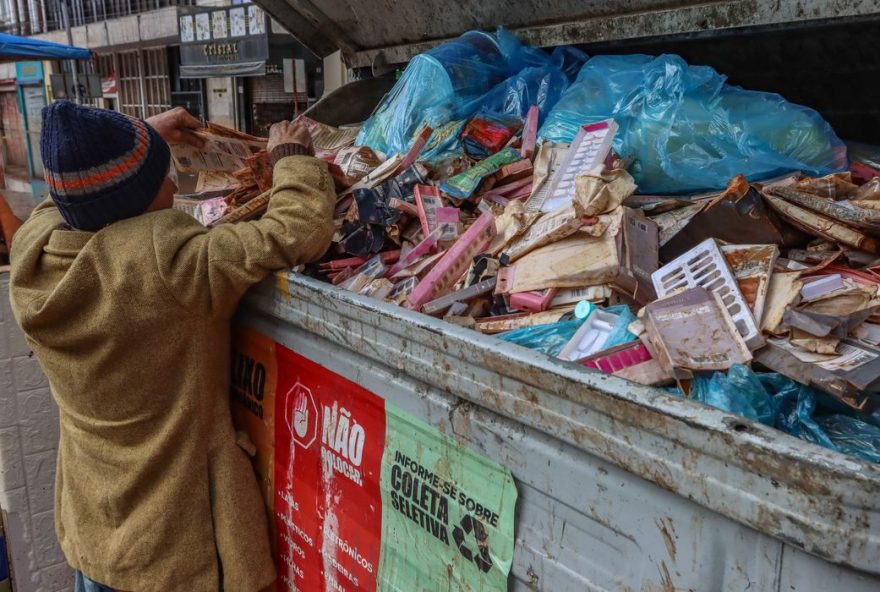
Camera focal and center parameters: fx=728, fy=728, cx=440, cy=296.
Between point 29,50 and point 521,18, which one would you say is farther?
point 29,50

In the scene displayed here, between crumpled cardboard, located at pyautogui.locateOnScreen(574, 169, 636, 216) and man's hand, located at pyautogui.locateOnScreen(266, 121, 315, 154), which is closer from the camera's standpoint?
crumpled cardboard, located at pyautogui.locateOnScreen(574, 169, 636, 216)

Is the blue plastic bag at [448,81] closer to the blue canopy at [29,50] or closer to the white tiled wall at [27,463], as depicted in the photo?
the white tiled wall at [27,463]

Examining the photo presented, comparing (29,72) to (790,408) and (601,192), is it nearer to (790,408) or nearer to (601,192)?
(601,192)

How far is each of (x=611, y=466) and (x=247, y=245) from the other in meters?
1.03

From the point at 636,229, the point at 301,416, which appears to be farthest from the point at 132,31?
the point at 636,229

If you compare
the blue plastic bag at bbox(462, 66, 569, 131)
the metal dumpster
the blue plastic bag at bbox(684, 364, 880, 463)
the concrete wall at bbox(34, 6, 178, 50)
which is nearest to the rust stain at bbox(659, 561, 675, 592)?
the metal dumpster

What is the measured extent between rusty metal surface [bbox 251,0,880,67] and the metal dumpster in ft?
4.69

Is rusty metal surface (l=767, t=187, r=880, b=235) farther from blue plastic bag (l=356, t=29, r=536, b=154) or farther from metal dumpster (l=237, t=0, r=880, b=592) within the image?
Answer: blue plastic bag (l=356, t=29, r=536, b=154)

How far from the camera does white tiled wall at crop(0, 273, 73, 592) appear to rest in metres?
2.55

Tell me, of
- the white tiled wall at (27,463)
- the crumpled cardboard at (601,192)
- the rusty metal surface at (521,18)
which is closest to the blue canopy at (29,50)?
the rusty metal surface at (521,18)

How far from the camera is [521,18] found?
2.85 m

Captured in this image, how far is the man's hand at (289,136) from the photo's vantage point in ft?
6.59

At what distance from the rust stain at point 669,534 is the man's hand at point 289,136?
143cm

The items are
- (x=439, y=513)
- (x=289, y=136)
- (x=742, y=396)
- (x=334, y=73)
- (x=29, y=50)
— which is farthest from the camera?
(x=29, y=50)
